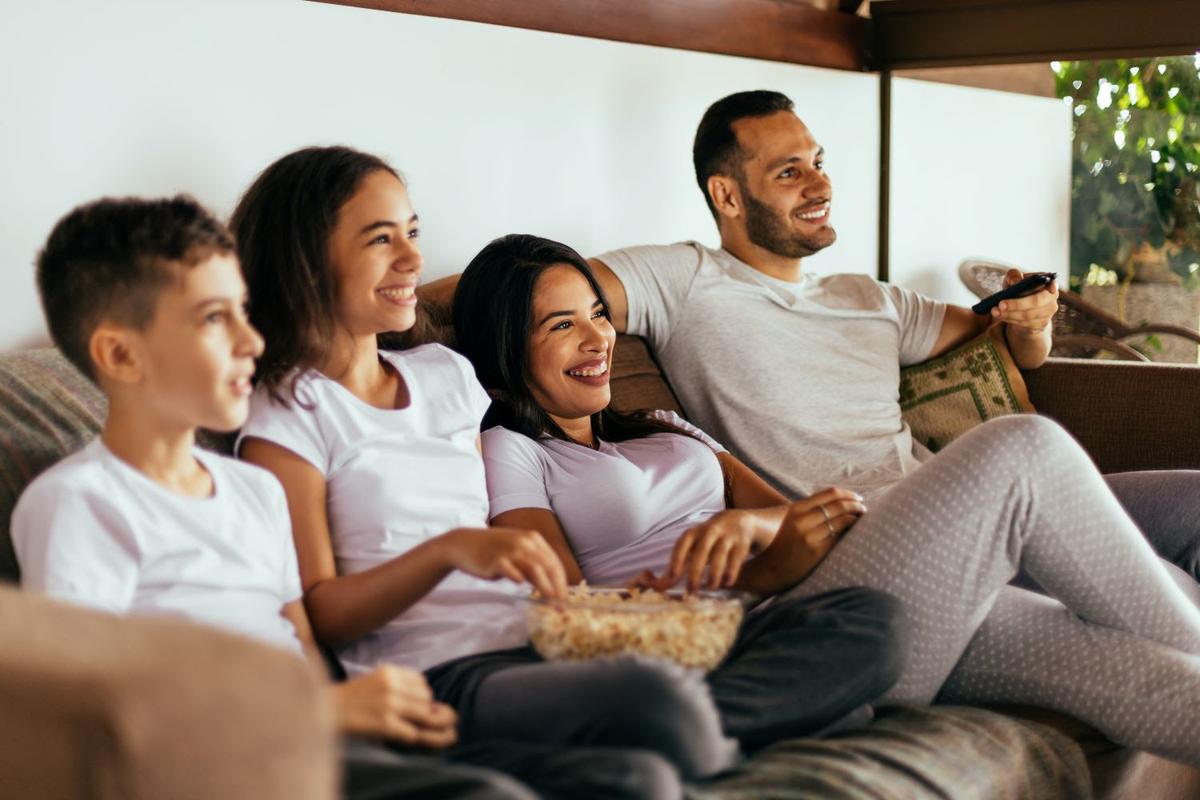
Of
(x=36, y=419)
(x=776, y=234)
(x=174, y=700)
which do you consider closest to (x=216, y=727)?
(x=174, y=700)

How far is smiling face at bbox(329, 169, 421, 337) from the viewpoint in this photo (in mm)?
1820

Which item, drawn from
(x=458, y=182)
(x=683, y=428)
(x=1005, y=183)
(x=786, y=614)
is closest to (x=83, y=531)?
(x=786, y=614)

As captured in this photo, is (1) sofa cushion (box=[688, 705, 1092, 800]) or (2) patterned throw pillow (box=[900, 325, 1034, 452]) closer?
(1) sofa cushion (box=[688, 705, 1092, 800])

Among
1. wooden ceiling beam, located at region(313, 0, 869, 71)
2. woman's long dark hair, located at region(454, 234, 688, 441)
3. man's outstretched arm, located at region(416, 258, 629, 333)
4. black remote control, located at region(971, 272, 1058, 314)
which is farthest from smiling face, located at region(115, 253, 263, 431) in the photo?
black remote control, located at region(971, 272, 1058, 314)

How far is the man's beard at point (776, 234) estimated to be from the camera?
270 centimetres

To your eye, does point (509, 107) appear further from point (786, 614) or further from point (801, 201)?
point (786, 614)

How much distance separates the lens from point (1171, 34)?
3.33 meters

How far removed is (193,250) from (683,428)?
99cm

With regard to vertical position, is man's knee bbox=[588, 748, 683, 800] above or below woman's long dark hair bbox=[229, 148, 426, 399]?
below

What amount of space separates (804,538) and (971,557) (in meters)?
0.20

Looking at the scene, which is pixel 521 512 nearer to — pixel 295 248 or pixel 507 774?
pixel 295 248

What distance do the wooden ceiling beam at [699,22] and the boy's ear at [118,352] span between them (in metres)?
1.07

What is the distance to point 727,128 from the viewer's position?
2770 mm

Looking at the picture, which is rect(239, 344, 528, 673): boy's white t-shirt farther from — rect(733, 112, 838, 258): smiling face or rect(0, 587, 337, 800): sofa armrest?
rect(733, 112, 838, 258): smiling face
